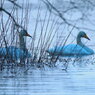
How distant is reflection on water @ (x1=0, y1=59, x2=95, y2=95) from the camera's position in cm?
398

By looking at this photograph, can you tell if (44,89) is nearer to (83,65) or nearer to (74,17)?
(83,65)

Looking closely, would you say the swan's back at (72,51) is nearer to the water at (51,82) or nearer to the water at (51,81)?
the water at (51,81)

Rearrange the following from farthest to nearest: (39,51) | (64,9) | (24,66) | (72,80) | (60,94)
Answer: (64,9) → (39,51) → (24,66) → (72,80) → (60,94)

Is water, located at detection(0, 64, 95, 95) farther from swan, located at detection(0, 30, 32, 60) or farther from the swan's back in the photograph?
the swan's back

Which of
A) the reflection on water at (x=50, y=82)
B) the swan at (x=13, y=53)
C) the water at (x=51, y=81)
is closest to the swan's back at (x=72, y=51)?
the swan at (x=13, y=53)

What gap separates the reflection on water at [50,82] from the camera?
398 cm

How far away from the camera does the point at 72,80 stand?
444cm

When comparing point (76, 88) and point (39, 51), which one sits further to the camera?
point (39, 51)

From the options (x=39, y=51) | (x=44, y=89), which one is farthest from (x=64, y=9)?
(x=44, y=89)

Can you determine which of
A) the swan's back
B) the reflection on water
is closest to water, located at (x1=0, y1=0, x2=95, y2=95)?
the reflection on water

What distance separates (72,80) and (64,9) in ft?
19.5

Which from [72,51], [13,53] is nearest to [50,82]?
[13,53]

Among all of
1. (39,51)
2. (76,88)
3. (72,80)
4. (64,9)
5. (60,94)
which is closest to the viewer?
(60,94)

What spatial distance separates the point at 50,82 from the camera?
438cm
